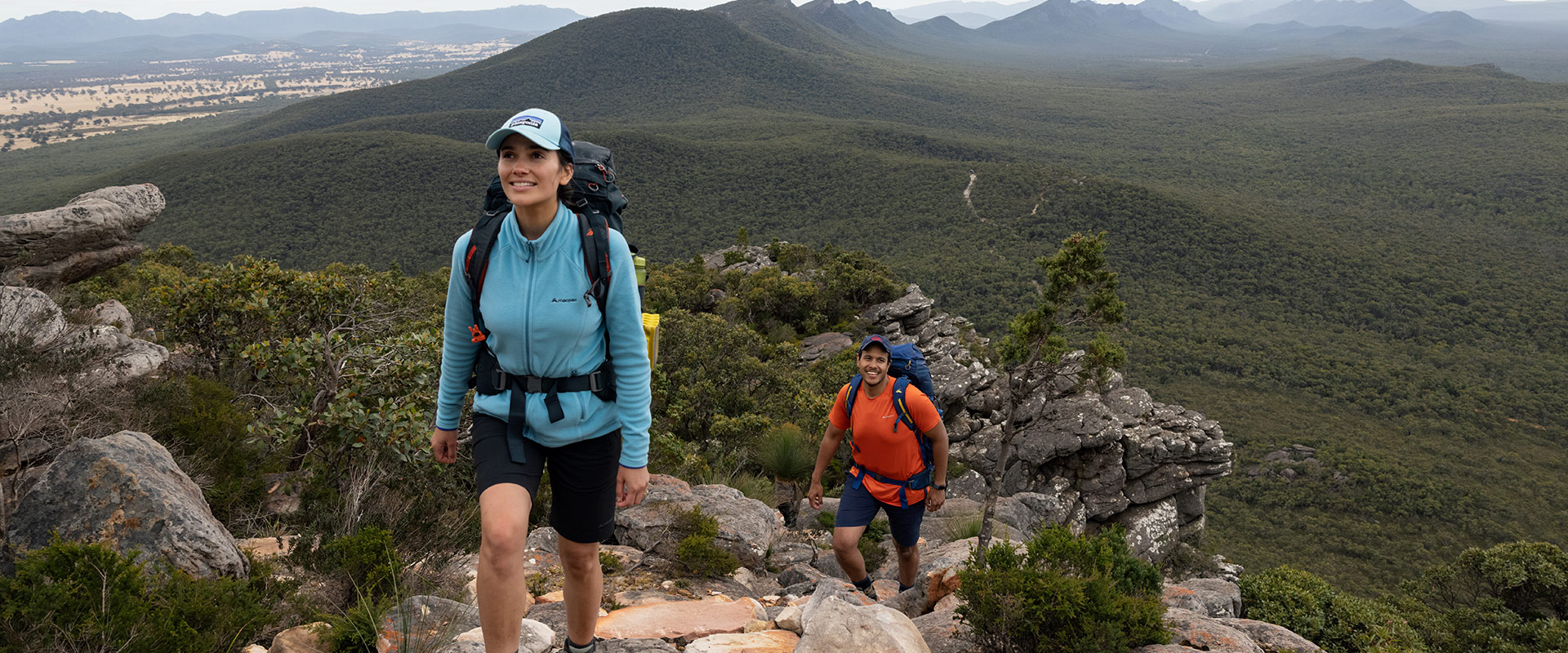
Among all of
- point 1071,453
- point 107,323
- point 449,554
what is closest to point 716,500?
point 449,554

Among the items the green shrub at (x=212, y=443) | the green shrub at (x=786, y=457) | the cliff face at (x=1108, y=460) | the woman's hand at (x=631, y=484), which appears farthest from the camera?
the cliff face at (x=1108, y=460)

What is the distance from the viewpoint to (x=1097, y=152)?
103 metres

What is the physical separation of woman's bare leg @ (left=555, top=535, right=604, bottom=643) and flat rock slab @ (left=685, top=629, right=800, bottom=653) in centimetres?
72

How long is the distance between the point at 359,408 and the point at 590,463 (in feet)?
9.23

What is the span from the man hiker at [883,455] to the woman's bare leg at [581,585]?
2074 mm

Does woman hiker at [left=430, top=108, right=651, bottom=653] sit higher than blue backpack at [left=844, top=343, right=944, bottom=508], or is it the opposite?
woman hiker at [left=430, top=108, right=651, bottom=653]

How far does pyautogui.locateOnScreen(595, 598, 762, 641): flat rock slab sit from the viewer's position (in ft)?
11.7

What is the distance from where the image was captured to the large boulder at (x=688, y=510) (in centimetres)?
525

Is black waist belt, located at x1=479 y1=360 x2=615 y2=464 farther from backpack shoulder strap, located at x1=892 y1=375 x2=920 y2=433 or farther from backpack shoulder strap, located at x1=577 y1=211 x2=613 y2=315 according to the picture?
backpack shoulder strap, located at x1=892 y1=375 x2=920 y2=433

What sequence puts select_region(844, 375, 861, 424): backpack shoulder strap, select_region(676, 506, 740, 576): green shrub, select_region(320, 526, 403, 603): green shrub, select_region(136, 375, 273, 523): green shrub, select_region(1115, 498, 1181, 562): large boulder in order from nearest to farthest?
1. select_region(320, 526, 403, 603): green shrub
2. select_region(136, 375, 273, 523): green shrub
3. select_region(844, 375, 861, 424): backpack shoulder strap
4. select_region(676, 506, 740, 576): green shrub
5. select_region(1115, 498, 1181, 562): large boulder

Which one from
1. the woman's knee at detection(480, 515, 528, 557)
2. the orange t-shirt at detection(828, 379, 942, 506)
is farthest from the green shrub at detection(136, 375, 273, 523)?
the orange t-shirt at detection(828, 379, 942, 506)

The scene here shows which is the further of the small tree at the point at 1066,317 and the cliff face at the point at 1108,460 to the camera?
the cliff face at the point at 1108,460

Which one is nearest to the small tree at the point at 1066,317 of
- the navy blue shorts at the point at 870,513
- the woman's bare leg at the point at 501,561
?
the navy blue shorts at the point at 870,513

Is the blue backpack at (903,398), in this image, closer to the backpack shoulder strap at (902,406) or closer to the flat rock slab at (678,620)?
the backpack shoulder strap at (902,406)
